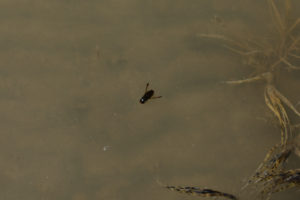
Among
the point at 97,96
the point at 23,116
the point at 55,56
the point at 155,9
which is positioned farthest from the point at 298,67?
the point at 23,116

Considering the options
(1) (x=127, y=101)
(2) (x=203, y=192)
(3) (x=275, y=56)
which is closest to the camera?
(2) (x=203, y=192)

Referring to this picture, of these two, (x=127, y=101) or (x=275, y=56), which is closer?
(x=127, y=101)

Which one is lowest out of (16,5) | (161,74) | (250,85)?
(250,85)

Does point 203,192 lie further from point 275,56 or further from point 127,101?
point 275,56

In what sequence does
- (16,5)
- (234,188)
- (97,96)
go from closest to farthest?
1. (234,188)
2. (97,96)
3. (16,5)

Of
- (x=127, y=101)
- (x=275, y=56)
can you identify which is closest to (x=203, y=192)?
(x=127, y=101)

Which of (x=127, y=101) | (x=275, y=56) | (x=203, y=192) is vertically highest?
(x=275, y=56)

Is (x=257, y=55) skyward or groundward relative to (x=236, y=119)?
skyward

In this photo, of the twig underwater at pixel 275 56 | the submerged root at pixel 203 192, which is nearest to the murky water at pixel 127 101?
the twig underwater at pixel 275 56

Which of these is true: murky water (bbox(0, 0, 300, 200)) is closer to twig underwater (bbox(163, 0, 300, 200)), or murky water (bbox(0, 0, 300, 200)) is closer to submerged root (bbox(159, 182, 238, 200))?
twig underwater (bbox(163, 0, 300, 200))

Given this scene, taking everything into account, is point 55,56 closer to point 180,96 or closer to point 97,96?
point 97,96
